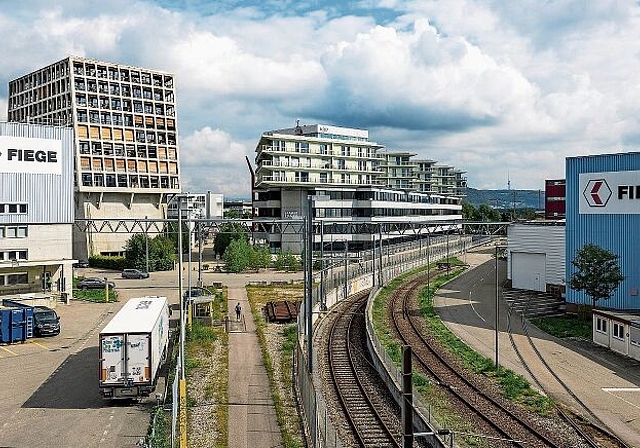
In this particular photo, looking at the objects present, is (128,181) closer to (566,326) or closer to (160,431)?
(566,326)

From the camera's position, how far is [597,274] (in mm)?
36594

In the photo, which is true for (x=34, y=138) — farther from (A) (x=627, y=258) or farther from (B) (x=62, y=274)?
(A) (x=627, y=258)

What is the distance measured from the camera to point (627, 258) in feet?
124

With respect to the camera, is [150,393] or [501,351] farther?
[501,351]

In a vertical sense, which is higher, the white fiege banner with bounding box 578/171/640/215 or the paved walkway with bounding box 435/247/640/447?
the white fiege banner with bounding box 578/171/640/215

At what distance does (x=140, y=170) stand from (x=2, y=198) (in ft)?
129

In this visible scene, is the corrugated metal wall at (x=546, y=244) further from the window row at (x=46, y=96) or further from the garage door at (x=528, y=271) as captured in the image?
the window row at (x=46, y=96)

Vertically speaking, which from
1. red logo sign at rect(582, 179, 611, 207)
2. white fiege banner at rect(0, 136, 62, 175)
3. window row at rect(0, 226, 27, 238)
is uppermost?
white fiege banner at rect(0, 136, 62, 175)

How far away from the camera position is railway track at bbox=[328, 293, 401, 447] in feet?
64.3

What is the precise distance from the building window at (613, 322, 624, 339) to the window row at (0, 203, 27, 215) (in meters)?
38.1

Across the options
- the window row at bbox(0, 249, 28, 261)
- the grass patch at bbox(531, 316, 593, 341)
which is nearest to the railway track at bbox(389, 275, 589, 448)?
the grass patch at bbox(531, 316, 593, 341)

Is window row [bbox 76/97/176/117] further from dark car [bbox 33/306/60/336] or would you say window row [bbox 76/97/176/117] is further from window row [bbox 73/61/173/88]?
dark car [bbox 33/306/60/336]

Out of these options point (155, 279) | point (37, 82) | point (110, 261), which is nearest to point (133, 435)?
point (155, 279)

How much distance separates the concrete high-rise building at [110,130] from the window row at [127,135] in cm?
12
